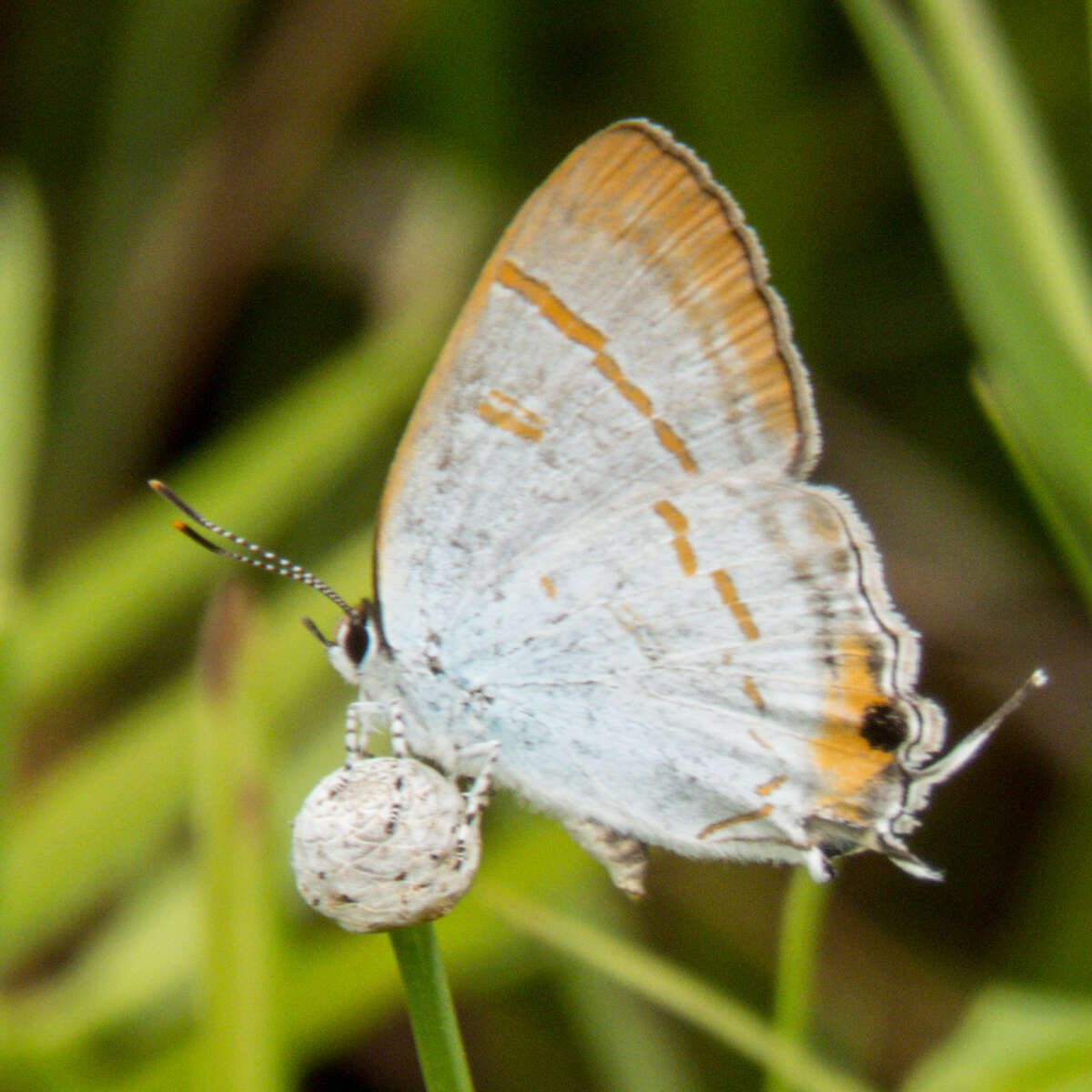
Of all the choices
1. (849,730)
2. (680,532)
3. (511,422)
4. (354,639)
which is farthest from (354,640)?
(849,730)

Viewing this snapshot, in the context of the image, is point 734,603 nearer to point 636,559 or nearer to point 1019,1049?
point 636,559

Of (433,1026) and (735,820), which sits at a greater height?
(433,1026)

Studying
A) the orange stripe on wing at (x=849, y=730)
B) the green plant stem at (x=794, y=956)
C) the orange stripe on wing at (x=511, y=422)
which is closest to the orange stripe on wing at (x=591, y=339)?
the orange stripe on wing at (x=511, y=422)

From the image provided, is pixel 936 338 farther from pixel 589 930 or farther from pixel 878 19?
pixel 589 930

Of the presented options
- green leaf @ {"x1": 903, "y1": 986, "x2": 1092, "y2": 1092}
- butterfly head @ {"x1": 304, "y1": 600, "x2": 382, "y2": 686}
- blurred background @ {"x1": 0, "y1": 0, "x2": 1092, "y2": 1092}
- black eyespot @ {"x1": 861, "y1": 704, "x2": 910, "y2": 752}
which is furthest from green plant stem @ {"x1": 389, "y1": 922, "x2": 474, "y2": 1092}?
green leaf @ {"x1": 903, "y1": 986, "x2": 1092, "y2": 1092}

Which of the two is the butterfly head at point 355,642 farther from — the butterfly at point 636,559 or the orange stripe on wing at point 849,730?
the orange stripe on wing at point 849,730

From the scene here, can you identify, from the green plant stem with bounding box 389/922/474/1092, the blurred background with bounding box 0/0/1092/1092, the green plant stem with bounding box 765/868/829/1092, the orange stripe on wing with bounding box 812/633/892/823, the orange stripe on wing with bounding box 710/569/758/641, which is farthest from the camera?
the blurred background with bounding box 0/0/1092/1092

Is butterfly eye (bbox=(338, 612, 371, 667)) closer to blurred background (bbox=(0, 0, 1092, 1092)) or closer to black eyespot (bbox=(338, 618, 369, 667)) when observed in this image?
black eyespot (bbox=(338, 618, 369, 667))
